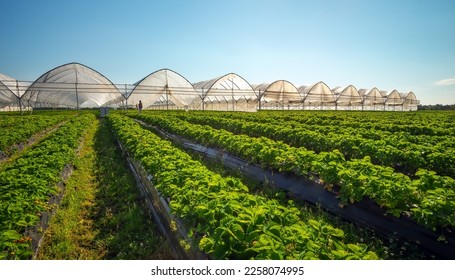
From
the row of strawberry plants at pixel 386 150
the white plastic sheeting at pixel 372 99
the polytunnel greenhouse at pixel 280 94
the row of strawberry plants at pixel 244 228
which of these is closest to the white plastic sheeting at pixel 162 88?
the polytunnel greenhouse at pixel 280 94

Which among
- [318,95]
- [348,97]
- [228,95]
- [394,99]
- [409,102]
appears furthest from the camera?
[409,102]

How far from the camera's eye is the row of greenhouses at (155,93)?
31.6 metres

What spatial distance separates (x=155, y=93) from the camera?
115 ft

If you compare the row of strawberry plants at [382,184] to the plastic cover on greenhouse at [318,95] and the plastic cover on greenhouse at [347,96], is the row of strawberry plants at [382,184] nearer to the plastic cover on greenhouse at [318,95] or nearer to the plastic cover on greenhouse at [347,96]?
the plastic cover on greenhouse at [318,95]

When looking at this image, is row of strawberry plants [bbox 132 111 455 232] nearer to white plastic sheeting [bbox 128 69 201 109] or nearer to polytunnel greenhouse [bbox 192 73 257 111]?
white plastic sheeting [bbox 128 69 201 109]

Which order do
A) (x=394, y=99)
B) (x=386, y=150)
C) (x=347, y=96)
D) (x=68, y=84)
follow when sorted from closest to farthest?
(x=386, y=150) → (x=68, y=84) → (x=347, y=96) → (x=394, y=99)

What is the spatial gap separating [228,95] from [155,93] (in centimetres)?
945

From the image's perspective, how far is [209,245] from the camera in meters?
2.62

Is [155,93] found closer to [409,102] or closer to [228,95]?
[228,95]

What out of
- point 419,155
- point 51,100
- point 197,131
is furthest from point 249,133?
point 51,100

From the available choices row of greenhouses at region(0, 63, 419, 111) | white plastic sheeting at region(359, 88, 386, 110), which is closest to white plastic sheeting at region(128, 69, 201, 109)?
row of greenhouses at region(0, 63, 419, 111)

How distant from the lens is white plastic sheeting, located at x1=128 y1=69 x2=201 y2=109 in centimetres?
3428

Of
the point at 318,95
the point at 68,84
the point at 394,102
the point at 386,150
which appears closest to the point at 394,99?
the point at 394,102
